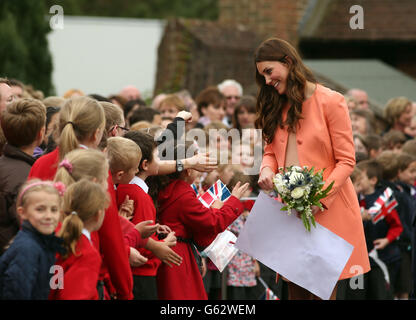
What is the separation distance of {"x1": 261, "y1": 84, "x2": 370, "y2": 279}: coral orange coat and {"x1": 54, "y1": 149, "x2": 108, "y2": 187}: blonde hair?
1.61m

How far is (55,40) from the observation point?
71.9ft

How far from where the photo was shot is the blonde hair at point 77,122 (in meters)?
4.64

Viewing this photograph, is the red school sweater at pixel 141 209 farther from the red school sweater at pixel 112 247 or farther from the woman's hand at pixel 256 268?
the woman's hand at pixel 256 268

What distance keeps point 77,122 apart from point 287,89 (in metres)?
1.61

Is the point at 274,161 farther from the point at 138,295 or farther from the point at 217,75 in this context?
the point at 217,75

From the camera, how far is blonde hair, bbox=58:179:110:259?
434 cm

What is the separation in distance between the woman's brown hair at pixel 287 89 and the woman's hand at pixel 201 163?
489 millimetres

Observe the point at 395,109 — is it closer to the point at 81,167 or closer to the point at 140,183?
the point at 140,183

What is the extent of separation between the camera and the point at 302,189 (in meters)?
5.14

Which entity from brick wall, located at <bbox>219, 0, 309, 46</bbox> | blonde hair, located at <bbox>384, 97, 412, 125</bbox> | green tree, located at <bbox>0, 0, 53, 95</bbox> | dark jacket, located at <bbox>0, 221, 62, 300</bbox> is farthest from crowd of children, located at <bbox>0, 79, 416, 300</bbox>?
brick wall, located at <bbox>219, 0, 309, 46</bbox>

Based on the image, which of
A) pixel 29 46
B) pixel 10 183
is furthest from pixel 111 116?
pixel 29 46

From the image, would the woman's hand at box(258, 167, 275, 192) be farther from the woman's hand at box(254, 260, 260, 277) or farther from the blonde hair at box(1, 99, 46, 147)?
the woman's hand at box(254, 260, 260, 277)

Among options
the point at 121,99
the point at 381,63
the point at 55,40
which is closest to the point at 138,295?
the point at 121,99
